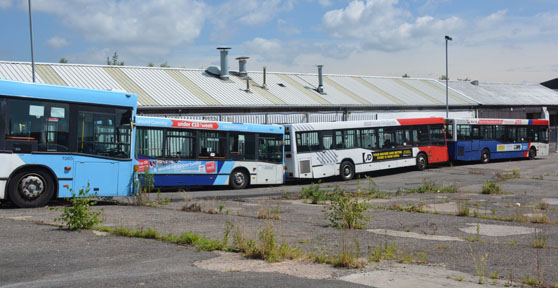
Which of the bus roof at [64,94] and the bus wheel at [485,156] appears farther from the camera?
the bus wheel at [485,156]

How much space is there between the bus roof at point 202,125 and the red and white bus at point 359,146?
77.4 inches

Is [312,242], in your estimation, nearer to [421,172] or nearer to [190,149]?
[190,149]

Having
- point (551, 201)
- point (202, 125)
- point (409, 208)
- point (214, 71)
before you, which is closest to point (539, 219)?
point (409, 208)

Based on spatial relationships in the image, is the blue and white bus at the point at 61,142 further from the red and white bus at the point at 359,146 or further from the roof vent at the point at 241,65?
the roof vent at the point at 241,65

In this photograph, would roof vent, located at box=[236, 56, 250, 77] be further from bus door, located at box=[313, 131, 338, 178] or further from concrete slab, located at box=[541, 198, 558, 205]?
concrete slab, located at box=[541, 198, 558, 205]

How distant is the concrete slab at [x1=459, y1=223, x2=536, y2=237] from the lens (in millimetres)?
11578

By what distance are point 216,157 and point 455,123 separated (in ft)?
60.9

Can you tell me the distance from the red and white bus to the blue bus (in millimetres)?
1469

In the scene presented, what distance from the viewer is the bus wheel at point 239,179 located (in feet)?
75.9

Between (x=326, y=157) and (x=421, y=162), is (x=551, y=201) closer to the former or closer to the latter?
(x=326, y=157)

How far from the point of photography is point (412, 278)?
708cm

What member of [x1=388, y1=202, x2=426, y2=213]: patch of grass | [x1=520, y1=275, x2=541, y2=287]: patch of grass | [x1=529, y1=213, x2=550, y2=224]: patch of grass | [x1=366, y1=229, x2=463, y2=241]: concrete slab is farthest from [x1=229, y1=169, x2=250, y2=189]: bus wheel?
[x1=520, y1=275, x2=541, y2=287]: patch of grass

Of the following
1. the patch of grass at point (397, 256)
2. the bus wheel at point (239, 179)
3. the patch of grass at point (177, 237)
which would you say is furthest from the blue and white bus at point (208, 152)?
the patch of grass at point (397, 256)

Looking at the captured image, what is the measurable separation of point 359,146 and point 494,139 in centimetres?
1365
